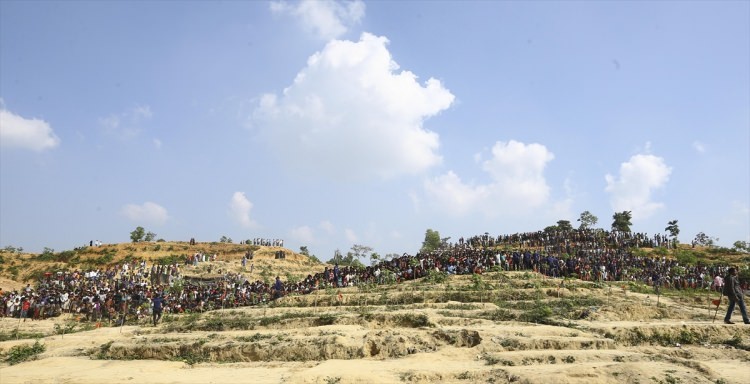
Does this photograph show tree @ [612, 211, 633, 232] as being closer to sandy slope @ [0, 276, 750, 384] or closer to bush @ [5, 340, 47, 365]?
sandy slope @ [0, 276, 750, 384]

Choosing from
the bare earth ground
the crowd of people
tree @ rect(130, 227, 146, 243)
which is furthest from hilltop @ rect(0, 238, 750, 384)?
tree @ rect(130, 227, 146, 243)

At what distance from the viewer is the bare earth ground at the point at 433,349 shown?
10484 mm

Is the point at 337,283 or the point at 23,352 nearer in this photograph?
the point at 23,352

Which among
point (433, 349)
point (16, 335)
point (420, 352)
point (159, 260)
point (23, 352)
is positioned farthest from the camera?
point (159, 260)

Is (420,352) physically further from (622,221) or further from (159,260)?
(622,221)

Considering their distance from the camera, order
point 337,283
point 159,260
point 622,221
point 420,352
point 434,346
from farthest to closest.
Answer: point 622,221 < point 159,260 < point 337,283 < point 434,346 < point 420,352

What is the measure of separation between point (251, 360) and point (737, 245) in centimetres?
5837

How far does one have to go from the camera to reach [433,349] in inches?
522

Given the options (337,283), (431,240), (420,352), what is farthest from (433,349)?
(431,240)

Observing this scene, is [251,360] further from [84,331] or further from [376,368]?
[84,331]

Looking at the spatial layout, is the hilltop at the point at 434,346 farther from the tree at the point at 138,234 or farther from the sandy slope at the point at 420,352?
the tree at the point at 138,234

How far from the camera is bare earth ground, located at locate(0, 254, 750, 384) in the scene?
10.5 metres

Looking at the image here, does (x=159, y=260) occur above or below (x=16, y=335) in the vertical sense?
above

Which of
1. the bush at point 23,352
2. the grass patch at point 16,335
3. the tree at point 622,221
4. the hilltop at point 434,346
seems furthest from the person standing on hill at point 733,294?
the tree at point 622,221
